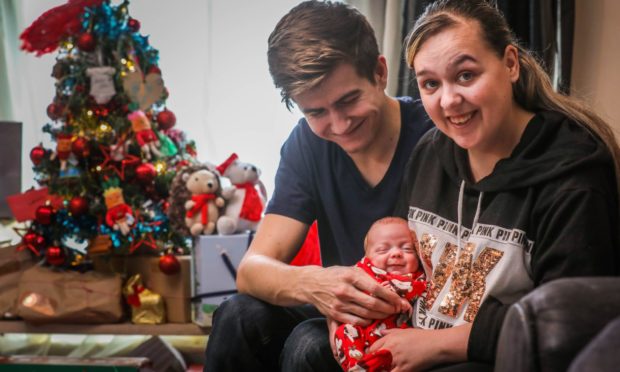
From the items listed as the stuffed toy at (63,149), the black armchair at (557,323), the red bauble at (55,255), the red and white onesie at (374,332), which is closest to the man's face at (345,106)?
the red and white onesie at (374,332)

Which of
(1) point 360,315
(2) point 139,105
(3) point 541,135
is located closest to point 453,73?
(3) point 541,135

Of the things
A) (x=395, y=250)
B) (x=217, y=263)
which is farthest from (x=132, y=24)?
(x=395, y=250)

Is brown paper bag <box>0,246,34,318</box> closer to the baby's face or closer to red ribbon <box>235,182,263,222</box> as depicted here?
red ribbon <box>235,182,263,222</box>

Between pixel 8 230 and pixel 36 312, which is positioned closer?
pixel 36 312

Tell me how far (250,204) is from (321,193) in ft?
3.07

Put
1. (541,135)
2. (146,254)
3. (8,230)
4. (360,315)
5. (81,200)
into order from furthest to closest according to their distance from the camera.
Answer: (8,230), (146,254), (81,200), (360,315), (541,135)

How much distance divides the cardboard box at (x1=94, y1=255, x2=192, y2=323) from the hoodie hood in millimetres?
1626

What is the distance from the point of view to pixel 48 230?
275cm

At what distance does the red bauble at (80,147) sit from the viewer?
8.54 ft

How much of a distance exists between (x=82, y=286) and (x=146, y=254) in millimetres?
273

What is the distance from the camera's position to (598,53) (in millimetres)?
2619

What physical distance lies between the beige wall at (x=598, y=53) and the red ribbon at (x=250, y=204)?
1.24 metres

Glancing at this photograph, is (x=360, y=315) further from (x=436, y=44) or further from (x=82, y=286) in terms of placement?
(x=82, y=286)

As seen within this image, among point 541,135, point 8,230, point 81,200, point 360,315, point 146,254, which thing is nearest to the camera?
point 541,135
